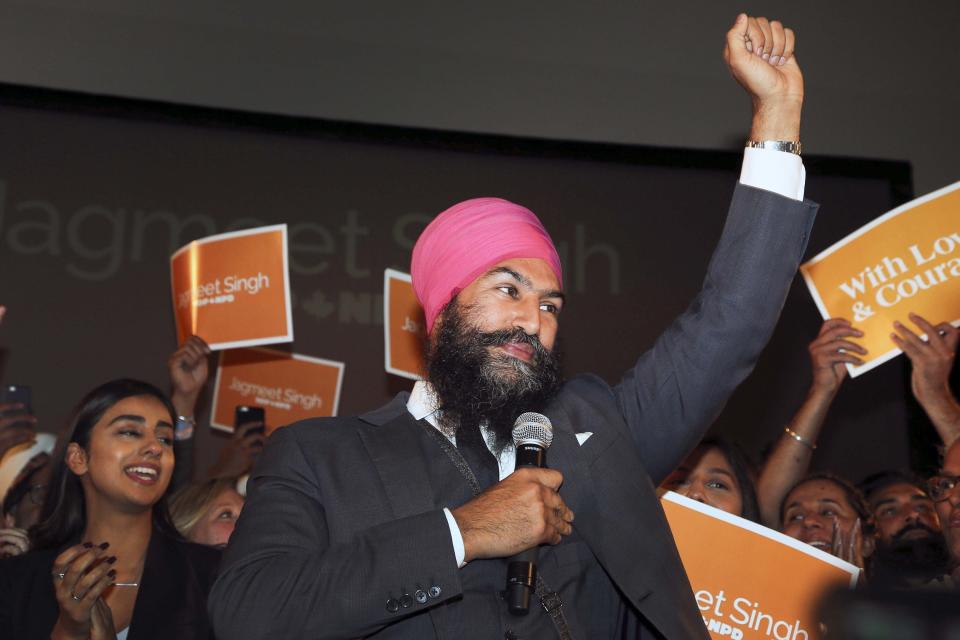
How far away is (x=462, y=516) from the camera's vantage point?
190cm

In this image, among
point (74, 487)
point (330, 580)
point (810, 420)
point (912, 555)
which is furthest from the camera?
point (810, 420)

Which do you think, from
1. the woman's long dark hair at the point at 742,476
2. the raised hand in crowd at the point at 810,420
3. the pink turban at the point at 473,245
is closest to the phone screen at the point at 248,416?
the woman's long dark hair at the point at 742,476

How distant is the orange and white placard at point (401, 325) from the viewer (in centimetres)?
457

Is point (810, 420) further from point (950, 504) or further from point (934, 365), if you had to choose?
point (950, 504)

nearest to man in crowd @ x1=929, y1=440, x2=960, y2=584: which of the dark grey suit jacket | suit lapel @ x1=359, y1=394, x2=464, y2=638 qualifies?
the dark grey suit jacket

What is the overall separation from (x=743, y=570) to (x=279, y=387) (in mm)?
2602

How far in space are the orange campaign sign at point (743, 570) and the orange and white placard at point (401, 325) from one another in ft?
5.67

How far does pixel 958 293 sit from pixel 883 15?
3.10 m

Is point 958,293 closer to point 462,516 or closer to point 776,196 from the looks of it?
point 776,196

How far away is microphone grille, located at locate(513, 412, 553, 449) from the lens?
210 cm

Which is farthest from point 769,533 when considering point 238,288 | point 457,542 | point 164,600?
point 238,288

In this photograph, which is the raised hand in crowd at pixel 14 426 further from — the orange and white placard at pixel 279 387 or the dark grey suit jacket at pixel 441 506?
the dark grey suit jacket at pixel 441 506

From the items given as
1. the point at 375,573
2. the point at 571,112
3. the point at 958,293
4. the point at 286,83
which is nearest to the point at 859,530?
the point at 958,293

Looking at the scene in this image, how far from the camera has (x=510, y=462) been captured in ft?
7.63
